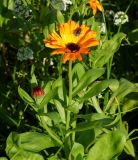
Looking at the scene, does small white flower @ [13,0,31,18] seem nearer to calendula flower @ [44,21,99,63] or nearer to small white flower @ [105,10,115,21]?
small white flower @ [105,10,115,21]

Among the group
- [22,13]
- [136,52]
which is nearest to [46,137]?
[22,13]

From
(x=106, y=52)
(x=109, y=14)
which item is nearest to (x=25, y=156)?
(x=106, y=52)

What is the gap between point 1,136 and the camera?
174 centimetres

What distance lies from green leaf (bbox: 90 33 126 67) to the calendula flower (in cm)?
28

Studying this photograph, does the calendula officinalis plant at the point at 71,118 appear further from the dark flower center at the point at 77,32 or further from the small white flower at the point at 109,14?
the small white flower at the point at 109,14

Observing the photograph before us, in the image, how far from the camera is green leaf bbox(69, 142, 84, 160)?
4.27 feet

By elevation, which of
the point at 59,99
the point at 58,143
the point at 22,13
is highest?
the point at 22,13

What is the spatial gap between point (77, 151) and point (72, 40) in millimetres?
339

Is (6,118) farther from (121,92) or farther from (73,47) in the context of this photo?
(73,47)

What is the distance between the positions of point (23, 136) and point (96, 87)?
28cm

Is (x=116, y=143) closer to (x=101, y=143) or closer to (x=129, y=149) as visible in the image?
(x=101, y=143)

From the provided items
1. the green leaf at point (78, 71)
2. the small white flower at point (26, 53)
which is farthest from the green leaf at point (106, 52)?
the small white flower at point (26, 53)

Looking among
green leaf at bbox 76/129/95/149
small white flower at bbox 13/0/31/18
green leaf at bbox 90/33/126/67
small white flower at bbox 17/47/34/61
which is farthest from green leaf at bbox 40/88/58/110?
small white flower at bbox 13/0/31/18

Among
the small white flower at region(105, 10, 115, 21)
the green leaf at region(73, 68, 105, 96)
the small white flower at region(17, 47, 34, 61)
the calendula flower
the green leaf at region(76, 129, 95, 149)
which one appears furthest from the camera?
the small white flower at region(105, 10, 115, 21)
